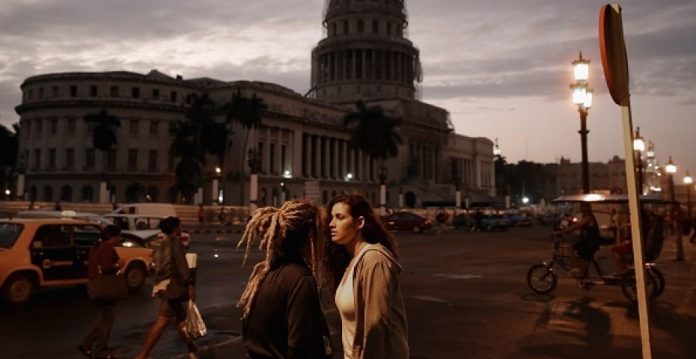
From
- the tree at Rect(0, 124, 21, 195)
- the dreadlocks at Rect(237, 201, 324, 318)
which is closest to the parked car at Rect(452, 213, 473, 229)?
the dreadlocks at Rect(237, 201, 324, 318)

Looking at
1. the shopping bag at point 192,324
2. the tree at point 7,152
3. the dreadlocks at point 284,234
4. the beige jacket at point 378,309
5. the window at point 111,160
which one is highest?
the tree at point 7,152

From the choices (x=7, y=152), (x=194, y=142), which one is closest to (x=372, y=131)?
(x=194, y=142)

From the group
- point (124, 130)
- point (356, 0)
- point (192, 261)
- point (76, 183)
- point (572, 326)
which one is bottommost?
point (572, 326)

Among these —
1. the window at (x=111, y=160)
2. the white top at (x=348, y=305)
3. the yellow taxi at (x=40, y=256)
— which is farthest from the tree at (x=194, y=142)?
the white top at (x=348, y=305)

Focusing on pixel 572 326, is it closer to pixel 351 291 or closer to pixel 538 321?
pixel 538 321

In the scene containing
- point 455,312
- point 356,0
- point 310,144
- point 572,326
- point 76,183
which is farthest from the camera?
point 356,0

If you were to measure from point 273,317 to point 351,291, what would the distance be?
446 mm

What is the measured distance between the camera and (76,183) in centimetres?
7644

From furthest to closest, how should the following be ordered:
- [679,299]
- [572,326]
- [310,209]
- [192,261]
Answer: [679,299]
[572,326]
[192,261]
[310,209]

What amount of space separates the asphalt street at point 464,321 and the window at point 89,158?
67485mm

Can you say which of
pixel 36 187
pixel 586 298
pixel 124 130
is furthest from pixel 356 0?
pixel 586 298

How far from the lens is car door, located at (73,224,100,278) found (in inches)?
509

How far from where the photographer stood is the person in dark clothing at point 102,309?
7.55 metres

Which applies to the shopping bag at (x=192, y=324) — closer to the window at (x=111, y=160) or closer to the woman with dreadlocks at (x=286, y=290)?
the woman with dreadlocks at (x=286, y=290)
